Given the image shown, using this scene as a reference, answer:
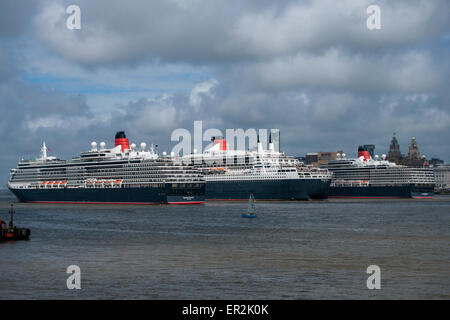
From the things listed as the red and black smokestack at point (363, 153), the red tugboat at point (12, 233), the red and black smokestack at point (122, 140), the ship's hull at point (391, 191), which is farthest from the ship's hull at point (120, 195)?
the red and black smokestack at point (363, 153)

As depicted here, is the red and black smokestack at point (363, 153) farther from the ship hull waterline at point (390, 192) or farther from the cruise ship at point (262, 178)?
the cruise ship at point (262, 178)

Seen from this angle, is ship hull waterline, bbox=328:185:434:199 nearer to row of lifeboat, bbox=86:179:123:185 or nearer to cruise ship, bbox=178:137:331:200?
cruise ship, bbox=178:137:331:200

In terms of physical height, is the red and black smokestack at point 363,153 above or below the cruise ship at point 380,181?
above

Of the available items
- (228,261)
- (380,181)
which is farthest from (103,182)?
(380,181)

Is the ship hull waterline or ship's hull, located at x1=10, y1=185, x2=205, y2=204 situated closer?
ship's hull, located at x1=10, y1=185, x2=205, y2=204

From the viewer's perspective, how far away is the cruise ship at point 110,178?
111 m

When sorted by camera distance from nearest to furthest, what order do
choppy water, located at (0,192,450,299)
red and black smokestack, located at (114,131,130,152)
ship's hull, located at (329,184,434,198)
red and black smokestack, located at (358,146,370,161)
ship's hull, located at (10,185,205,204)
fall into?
choppy water, located at (0,192,450,299), ship's hull, located at (10,185,205,204), red and black smokestack, located at (114,131,130,152), ship's hull, located at (329,184,434,198), red and black smokestack, located at (358,146,370,161)

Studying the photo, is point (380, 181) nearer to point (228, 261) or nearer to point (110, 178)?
point (110, 178)

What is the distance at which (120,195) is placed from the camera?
117 m

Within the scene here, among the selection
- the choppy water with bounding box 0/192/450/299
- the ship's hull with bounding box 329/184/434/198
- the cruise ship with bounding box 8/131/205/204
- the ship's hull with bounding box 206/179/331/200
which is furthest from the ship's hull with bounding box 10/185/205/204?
the ship's hull with bounding box 329/184/434/198

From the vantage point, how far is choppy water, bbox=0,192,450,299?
29141mm

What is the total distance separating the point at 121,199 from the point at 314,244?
74.3 metres

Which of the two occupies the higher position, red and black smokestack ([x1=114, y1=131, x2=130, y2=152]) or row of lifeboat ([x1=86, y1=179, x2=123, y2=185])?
red and black smokestack ([x1=114, y1=131, x2=130, y2=152])

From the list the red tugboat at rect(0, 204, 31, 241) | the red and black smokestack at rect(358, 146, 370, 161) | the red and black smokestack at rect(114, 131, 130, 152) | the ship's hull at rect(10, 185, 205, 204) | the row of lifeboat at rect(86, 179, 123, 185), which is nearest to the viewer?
the red tugboat at rect(0, 204, 31, 241)
